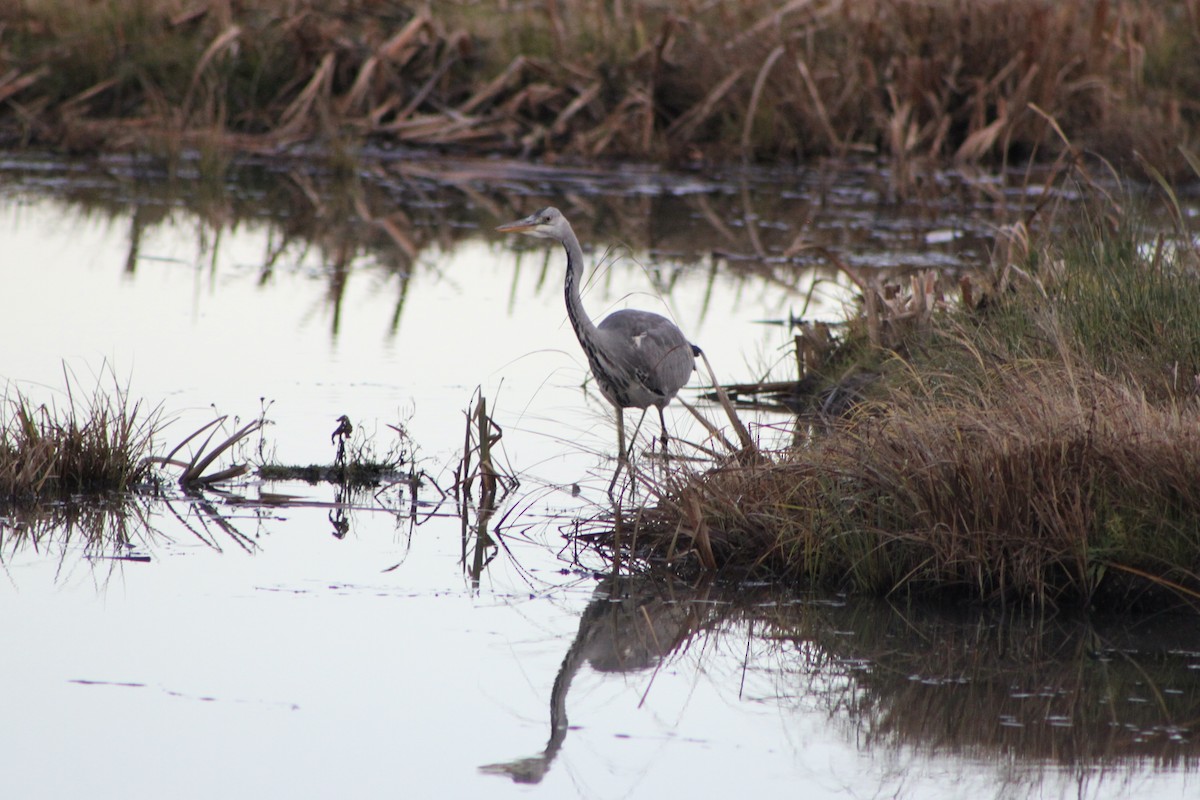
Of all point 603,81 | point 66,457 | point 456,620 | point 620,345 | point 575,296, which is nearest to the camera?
point 456,620

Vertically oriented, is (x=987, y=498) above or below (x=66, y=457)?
above

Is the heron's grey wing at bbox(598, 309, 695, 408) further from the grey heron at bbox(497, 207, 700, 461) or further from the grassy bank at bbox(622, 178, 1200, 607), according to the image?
the grassy bank at bbox(622, 178, 1200, 607)

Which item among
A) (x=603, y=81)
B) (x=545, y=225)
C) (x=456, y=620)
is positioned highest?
(x=603, y=81)

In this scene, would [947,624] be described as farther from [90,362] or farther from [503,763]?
[90,362]

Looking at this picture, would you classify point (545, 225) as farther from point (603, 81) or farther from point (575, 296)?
point (603, 81)

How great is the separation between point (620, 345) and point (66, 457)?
2287 mm

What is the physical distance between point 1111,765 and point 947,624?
106cm

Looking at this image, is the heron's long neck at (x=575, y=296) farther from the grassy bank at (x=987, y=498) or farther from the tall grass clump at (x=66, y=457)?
the tall grass clump at (x=66, y=457)

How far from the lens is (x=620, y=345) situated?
6980mm

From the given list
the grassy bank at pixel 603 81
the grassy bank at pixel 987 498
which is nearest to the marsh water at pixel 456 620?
the grassy bank at pixel 987 498

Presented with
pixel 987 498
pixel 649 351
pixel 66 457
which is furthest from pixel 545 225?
pixel 987 498

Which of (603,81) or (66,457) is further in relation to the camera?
(603,81)

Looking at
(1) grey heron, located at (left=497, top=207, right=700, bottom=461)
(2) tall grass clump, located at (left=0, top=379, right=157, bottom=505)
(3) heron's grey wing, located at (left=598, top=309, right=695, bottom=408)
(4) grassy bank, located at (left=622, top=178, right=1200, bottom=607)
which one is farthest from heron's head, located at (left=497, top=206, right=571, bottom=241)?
(2) tall grass clump, located at (left=0, top=379, right=157, bottom=505)

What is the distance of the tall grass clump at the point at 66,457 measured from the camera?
580 cm
